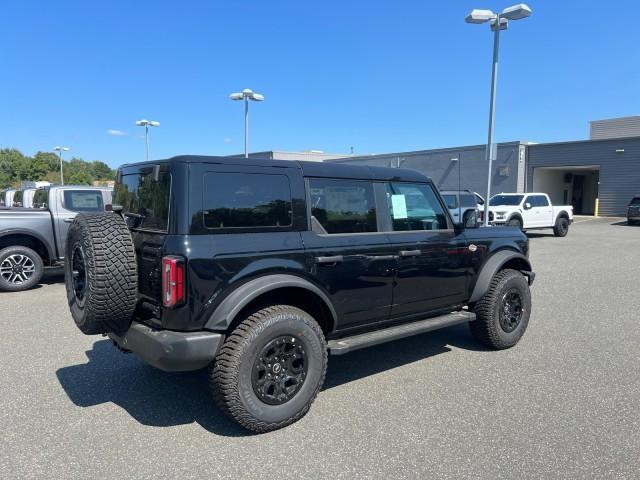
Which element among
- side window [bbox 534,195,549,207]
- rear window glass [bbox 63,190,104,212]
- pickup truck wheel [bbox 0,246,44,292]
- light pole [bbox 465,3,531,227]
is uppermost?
light pole [bbox 465,3,531,227]

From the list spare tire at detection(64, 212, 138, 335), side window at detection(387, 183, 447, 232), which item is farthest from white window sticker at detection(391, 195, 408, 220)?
spare tire at detection(64, 212, 138, 335)

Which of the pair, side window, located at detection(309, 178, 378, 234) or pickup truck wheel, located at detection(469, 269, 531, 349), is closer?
side window, located at detection(309, 178, 378, 234)

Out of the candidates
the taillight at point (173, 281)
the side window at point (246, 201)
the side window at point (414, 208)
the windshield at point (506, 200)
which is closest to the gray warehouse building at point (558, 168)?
the windshield at point (506, 200)

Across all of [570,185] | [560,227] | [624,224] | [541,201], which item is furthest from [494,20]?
[570,185]

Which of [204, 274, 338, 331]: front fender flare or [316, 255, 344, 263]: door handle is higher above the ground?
[316, 255, 344, 263]: door handle

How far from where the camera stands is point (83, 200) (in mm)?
9141

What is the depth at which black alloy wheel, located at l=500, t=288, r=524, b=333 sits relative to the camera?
203 inches

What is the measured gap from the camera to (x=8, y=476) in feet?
9.31

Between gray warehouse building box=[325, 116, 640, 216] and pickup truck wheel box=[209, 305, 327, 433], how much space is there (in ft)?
76.2

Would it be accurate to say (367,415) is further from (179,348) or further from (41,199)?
(41,199)

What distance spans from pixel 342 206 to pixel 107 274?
1.85m

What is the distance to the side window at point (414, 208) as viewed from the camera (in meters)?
4.41

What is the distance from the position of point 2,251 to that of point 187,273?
6703mm

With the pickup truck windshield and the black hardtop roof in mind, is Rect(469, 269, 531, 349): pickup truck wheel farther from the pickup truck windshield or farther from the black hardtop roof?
the pickup truck windshield
